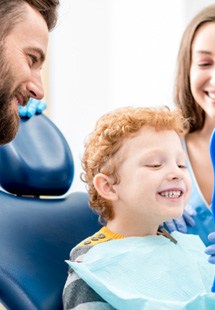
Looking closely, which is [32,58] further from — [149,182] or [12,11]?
[149,182]

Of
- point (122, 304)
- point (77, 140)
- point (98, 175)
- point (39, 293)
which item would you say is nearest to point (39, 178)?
point (98, 175)

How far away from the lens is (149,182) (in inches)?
55.8

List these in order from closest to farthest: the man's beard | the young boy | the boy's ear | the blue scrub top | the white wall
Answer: the man's beard
the young boy
the boy's ear
the blue scrub top
the white wall

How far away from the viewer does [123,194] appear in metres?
1.46

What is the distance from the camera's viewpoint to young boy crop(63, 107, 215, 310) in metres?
1.36

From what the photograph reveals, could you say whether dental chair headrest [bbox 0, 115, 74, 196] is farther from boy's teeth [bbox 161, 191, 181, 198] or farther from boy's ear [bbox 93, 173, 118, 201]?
boy's teeth [bbox 161, 191, 181, 198]

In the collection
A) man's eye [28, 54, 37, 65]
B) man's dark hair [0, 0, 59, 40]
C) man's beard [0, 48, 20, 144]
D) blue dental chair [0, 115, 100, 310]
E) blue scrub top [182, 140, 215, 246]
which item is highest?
man's dark hair [0, 0, 59, 40]

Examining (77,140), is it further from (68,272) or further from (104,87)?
(68,272)

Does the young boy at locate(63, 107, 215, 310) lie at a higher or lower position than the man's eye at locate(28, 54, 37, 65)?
lower

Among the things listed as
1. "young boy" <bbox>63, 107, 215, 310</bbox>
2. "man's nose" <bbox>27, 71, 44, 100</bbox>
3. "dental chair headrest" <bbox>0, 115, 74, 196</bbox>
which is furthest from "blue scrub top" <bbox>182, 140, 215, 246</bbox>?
"man's nose" <bbox>27, 71, 44, 100</bbox>

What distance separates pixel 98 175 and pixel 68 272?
0.22m

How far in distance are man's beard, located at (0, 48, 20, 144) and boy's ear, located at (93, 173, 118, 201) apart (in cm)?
28

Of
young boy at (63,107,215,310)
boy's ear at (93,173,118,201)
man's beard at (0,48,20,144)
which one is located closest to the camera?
man's beard at (0,48,20,144)

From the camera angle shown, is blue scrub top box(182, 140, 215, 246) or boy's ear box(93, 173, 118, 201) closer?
boy's ear box(93, 173, 118, 201)
